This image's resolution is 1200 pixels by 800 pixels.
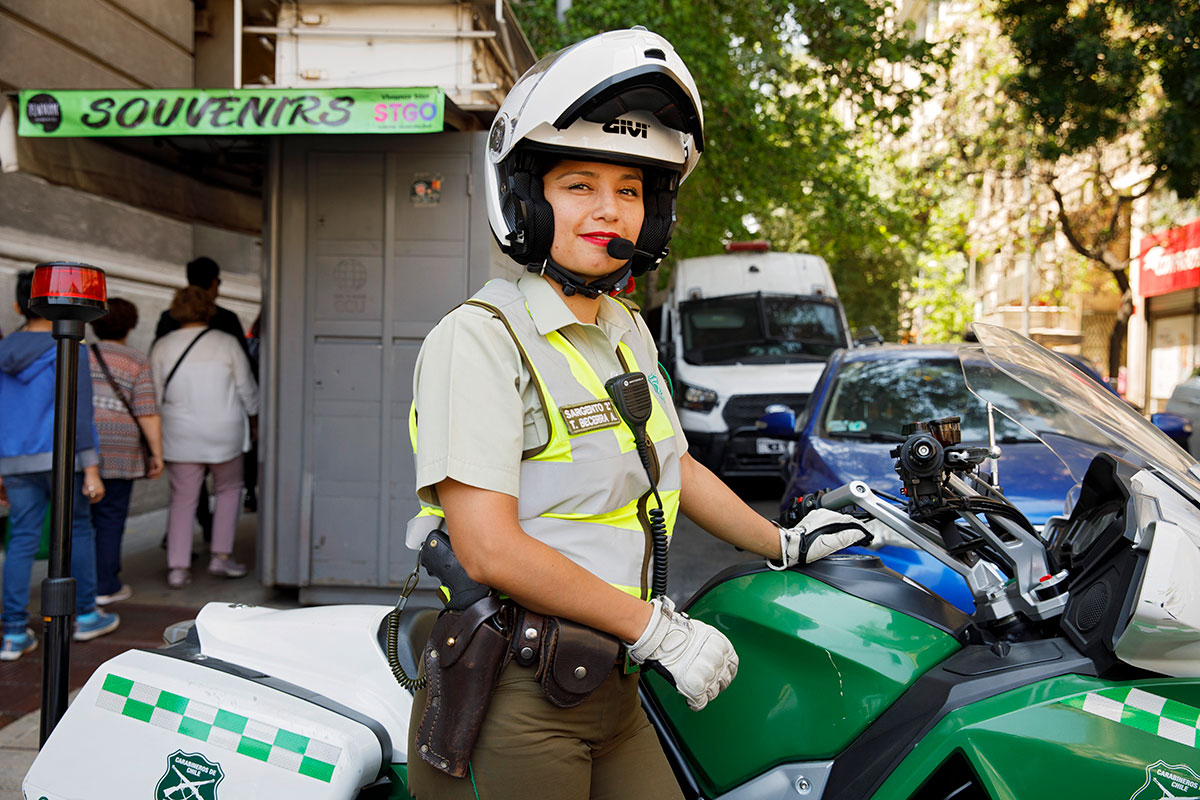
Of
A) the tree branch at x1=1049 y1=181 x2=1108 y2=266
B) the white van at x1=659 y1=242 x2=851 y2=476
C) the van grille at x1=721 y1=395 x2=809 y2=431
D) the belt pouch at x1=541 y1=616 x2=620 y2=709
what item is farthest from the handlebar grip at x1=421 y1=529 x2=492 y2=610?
the tree branch at x1=1049 y1=181 x2=1108 y2=266

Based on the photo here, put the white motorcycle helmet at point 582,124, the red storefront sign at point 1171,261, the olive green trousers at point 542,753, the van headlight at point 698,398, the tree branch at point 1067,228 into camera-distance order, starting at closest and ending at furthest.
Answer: the olive green trousers at point 542,753, the white motorcycle helmet at point 582,124, the van headlight at point 698,398, the tree branch at point 1067,228, the red storefront sign at point 1171,261

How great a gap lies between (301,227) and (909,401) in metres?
3.56

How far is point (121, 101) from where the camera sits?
4664 mm

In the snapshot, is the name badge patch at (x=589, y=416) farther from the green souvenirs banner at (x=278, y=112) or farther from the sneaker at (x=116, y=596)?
the sneaker at (x=116, y=596)

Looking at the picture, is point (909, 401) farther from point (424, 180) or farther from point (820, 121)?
point (820, 121)

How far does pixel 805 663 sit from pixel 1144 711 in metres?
0.52

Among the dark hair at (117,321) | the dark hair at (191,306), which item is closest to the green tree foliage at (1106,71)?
the dark hair at (191,306)

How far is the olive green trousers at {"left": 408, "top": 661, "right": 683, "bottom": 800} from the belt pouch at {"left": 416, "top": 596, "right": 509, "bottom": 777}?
0.03 metres

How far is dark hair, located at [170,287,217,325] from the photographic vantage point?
591 cm

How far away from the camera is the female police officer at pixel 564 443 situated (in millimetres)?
1452

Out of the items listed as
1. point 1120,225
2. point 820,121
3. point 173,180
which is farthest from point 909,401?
point 1120,225

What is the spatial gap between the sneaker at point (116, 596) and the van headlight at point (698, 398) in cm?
553

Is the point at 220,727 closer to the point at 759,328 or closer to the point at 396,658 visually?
the point at 396,658

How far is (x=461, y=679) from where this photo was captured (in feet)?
4.79
